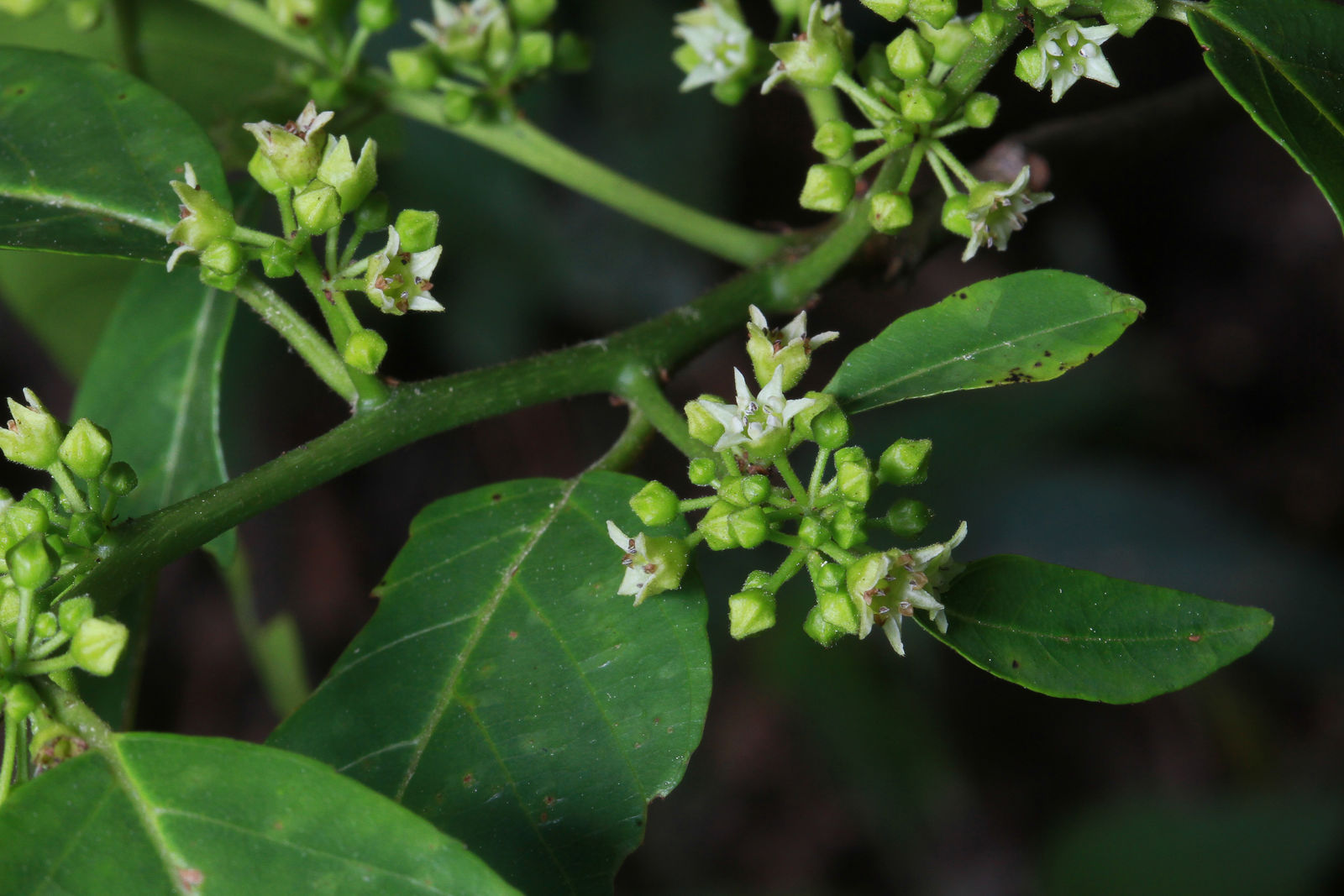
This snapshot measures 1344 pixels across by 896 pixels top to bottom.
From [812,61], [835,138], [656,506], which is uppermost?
[812,61]

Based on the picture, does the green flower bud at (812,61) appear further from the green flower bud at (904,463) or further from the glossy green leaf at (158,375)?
the glossy green leaf at (158,375)

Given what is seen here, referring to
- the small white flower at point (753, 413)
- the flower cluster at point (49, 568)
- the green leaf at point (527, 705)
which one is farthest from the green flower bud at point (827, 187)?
the flower cluster at point (49, 568)

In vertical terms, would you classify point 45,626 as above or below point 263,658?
above

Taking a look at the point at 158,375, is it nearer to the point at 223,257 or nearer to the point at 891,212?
the point at 223,257

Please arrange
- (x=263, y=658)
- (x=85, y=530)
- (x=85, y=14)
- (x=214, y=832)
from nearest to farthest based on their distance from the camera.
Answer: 1. (x=214, y=832)
2. (x=85, y=530)
3. (x=85, y=14)
4. (x=263, y=658)

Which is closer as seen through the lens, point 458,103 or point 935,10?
point 935,10

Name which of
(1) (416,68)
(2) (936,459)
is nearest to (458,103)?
(1) (416,68)

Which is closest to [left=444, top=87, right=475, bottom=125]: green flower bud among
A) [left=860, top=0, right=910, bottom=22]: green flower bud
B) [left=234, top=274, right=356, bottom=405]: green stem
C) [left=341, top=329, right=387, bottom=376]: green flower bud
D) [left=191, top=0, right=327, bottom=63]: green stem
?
[left=191, top=0, right=327, bottom=63]: green stem

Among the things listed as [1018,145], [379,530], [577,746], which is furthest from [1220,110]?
[379,530]
